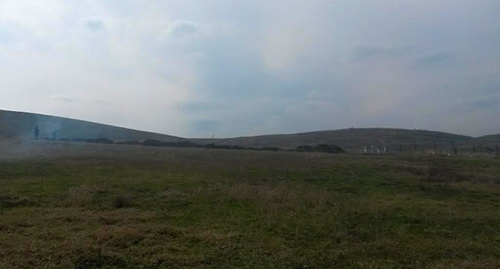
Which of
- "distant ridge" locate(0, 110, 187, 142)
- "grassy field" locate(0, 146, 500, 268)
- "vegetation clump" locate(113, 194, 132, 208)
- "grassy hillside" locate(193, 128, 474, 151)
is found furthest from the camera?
"grassy hillside" locate(193, 128, 474, 151)

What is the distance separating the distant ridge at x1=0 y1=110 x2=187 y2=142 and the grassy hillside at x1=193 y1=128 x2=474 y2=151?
47.1 feet

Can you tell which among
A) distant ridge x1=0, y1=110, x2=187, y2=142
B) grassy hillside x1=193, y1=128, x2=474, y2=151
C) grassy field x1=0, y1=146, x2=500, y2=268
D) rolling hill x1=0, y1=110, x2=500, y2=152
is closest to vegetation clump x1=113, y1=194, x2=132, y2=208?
grassy field x1=0, y1=146, x2=500, y2=268

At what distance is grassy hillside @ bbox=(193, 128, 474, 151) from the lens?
80.5 meters

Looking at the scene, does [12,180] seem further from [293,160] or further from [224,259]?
[293,160]

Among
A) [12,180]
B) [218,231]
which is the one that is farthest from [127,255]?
[12,180]

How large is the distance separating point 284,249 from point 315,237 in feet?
→ 4.78

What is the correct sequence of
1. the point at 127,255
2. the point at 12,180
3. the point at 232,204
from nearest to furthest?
the point at 127,255 < the point at 232,204 < the point at 12,180

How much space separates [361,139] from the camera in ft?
287

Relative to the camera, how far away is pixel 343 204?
52.5 ft

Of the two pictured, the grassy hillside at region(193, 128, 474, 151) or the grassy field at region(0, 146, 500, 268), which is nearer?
the grassy field at region(0, 146, 500, 268)

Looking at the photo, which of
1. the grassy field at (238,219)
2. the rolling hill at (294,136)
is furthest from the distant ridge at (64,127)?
the grassy field at (238,219)

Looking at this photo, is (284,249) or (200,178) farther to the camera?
(200,178)

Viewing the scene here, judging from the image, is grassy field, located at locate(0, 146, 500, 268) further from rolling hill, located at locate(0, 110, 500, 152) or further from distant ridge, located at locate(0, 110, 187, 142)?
distant ridge, located at locate(0, 110, 187, 142)

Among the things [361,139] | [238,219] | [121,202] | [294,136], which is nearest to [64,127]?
[294,136]
